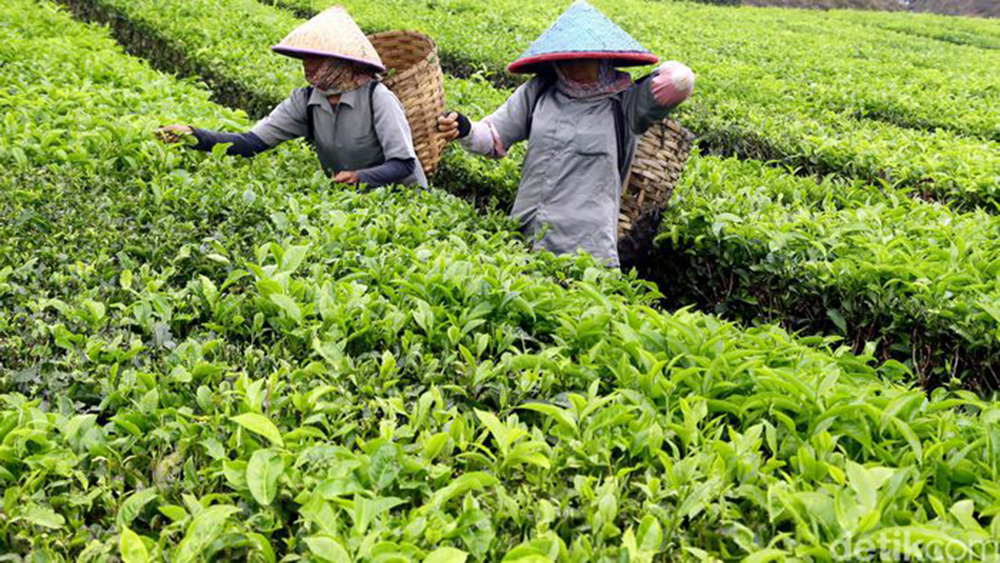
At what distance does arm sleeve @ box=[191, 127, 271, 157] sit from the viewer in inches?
151

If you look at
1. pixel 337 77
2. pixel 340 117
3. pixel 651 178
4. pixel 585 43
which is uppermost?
pixel 585 43

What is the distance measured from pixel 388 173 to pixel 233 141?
81 cm

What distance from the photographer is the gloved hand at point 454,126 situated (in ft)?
12.1

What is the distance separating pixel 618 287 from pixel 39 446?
6.30ft

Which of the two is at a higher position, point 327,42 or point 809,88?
point 327,42

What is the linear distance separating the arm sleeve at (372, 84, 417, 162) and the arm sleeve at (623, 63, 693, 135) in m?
1.11

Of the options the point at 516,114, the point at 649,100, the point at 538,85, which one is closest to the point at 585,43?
the point at 649,100

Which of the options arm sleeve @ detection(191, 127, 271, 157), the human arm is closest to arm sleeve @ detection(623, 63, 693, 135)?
the human arm

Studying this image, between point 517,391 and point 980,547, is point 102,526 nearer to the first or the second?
point 517,391

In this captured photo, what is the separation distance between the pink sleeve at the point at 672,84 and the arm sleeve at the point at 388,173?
50.4 inches

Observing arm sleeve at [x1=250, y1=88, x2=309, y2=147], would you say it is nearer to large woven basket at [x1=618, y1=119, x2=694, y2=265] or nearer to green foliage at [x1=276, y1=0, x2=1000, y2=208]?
large woven basket at [x1=618, y1=119, x2=694, y2=265]

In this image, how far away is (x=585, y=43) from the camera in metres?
3.45

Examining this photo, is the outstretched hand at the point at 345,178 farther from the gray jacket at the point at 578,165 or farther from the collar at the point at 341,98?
the gray jacket at the point at 578,165

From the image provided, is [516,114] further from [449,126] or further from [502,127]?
[449,126]
